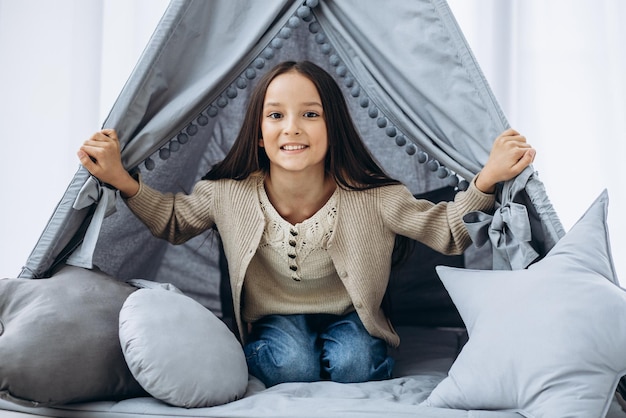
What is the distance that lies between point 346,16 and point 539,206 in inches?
24.6

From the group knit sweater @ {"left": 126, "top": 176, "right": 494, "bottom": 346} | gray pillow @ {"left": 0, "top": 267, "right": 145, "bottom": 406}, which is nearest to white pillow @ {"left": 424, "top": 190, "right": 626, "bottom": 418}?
knit sweater @ {"left": 126, "top": 176, "right": 494, "bottom": 346}

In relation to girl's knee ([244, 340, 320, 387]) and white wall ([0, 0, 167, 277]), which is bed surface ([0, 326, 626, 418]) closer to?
girl's knee ([244, 340, 320, 387])

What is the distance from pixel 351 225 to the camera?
6.02 feet

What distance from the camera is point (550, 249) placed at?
1.63 metres

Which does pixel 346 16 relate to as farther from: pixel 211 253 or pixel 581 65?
pixel 581 65

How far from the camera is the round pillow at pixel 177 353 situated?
4.74 ft

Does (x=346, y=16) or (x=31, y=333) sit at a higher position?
(x=346, y=16)

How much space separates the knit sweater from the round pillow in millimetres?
292

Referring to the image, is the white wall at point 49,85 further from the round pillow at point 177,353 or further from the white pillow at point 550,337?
the white pillow at point 550,337

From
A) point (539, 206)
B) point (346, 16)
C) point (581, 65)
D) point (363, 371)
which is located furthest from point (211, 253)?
point (581, 65)

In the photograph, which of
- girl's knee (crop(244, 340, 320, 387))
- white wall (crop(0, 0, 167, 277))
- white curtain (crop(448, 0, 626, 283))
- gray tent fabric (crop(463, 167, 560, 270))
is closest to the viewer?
gray tent fabric (crop(463, 167, 560, 270))

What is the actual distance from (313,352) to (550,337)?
637 millimetres

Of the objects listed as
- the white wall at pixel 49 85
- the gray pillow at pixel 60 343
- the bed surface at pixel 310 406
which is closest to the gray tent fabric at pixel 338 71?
the gray pillow at pixel 60 343

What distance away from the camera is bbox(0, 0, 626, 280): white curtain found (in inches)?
106
